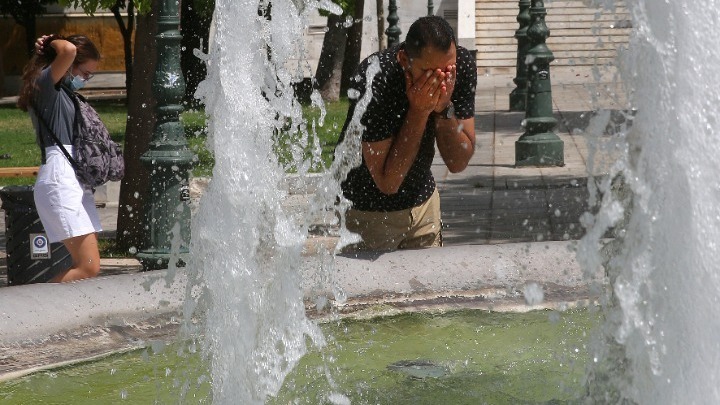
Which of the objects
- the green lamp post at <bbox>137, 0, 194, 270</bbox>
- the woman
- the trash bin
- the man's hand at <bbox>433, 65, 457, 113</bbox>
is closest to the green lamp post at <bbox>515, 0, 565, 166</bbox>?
the green lamp post at <bbox>137, 0, 194, 270</bbox>

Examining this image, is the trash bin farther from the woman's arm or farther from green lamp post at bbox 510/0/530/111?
green lamp post at bbox 510/0/530/111

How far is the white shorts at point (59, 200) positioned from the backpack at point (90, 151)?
6cm

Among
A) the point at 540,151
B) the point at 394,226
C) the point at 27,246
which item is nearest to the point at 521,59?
the point at 540,151

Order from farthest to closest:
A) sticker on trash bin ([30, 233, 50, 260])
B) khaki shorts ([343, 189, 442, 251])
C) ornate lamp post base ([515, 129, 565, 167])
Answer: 1. ornate lamp post base ([515, 129, 565, 167])
2. sticker on trash bin ([30, 233, 50, 260])
3. khaki shorts ([343, 189, 442, 251])

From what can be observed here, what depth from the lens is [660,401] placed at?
3.28 m

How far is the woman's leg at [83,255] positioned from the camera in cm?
618

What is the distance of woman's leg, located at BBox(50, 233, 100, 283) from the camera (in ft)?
20.3

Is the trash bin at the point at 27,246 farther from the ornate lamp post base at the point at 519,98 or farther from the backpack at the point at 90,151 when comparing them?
the ornate lamp post base at the point at 519,98

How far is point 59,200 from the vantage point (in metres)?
6.11

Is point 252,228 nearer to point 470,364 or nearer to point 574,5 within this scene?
point 470,364

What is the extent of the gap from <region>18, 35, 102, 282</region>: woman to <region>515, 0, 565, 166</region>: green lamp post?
283 inches

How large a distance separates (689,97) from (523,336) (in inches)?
69.4

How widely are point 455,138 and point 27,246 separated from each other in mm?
3435

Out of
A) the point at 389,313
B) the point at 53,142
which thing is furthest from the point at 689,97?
the point at 53,142
